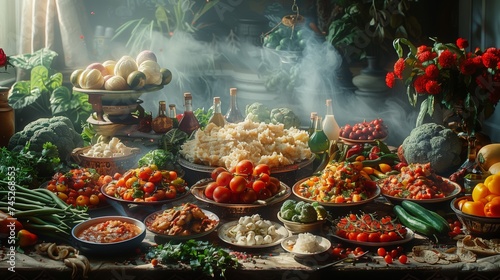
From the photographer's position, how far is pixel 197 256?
3168mm

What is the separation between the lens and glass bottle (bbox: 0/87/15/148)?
15.8 ft

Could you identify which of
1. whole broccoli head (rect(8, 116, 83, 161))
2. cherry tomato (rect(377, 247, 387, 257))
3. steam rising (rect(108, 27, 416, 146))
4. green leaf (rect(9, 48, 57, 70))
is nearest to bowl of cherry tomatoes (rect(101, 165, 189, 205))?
whole broccoli head (rect(8, 116, 83, 161))

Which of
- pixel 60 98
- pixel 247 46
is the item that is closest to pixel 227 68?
pixel 247 46

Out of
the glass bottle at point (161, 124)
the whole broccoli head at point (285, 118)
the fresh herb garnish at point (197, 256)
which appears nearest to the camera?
the fresh herb garnish at point (197, 256)

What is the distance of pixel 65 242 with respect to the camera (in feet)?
11.4

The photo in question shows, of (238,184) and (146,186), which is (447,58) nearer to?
(238,184)

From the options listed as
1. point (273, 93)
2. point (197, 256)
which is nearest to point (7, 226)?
point (197, 256)

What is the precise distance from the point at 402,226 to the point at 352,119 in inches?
155

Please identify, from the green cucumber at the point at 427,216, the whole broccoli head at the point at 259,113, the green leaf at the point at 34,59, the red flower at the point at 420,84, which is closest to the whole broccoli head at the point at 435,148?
the red flower at the point at 420,84

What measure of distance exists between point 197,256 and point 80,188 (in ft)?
3.73

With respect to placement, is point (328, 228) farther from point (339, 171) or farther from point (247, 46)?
point (247, 46)

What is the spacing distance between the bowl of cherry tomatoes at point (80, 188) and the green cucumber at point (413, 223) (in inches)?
70.1

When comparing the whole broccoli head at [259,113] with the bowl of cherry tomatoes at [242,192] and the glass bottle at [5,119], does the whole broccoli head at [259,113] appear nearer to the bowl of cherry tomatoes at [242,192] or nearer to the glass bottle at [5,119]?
the bowl of cherry tomatoes at [242,192]

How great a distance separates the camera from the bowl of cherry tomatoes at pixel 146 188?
373 centimetres
